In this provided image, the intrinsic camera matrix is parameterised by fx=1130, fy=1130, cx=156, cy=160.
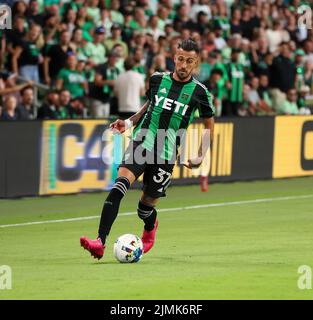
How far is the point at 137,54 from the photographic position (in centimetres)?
2289

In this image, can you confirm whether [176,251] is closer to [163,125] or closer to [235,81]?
[163,125]

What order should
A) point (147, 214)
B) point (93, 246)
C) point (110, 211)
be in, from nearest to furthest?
point (93, 246), point (110, 211), point (147, 214)

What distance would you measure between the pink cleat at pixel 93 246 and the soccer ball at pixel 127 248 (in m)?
0.36

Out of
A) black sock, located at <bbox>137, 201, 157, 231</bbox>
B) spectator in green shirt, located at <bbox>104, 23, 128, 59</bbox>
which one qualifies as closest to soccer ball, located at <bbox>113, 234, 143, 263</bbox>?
black sock, located at <bbox>137, 201, 157, 231</bbox>

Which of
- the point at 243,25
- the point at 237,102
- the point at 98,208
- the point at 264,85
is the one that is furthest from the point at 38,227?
the point at 243,25

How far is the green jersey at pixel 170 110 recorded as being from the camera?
40.8 feet

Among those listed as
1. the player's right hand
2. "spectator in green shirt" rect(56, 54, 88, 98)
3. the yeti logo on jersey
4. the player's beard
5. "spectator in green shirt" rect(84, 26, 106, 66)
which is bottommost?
the player's right hand

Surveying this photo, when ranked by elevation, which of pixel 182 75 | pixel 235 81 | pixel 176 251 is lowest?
pixel 176 251

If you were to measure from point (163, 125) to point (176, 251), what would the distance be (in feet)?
5.49

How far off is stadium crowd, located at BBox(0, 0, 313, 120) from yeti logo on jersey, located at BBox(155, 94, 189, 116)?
7.22 m

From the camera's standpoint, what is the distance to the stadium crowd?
21.6 m

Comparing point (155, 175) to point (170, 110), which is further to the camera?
point (170, 110)

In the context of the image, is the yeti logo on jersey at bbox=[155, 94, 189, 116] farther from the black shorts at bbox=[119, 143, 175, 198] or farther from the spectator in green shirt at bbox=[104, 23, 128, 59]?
the spectator in green shirt at bbox=[104, 23, 128, 59]

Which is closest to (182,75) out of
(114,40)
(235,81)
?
(114,40)
